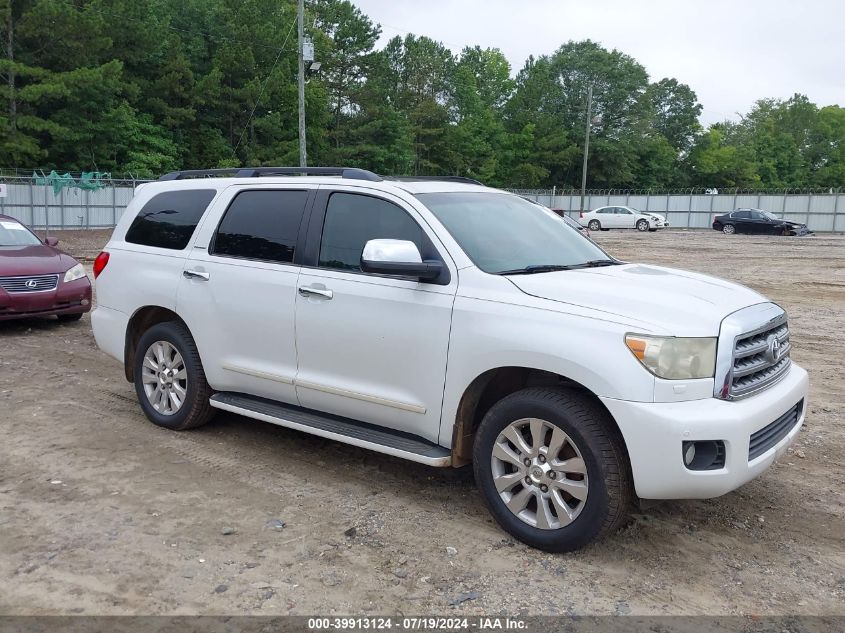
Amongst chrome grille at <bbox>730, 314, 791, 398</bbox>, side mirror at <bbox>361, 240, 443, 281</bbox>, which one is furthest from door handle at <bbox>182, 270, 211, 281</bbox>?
chrome grille at <bbox>730, 314, 791, 398</bbox>

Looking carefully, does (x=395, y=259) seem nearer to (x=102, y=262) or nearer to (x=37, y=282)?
(x=102, y=262)

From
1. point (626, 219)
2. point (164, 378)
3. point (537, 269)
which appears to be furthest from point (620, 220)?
point (537, 269)

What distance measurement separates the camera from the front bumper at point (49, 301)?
31.4 feet

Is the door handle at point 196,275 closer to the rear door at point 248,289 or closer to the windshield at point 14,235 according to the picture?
the rear door at point 248,289

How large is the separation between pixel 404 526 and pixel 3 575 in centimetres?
199

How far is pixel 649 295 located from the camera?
13.2ft

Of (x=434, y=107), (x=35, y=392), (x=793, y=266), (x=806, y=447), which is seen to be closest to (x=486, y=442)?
(x=806, y=447)

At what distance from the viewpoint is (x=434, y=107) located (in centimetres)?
6744

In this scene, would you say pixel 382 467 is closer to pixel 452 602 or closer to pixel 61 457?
pixel 452 602

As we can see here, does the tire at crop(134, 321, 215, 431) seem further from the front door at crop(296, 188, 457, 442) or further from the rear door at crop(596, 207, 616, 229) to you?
the rear door at crop(596, 207, 616, 229)

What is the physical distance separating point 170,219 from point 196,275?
71cm

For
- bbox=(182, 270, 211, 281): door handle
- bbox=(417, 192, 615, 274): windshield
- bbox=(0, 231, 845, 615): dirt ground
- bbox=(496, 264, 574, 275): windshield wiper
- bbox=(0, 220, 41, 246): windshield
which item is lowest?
bbox=(0, 231, 845, 615): dirt ground

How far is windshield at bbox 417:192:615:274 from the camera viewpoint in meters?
4.54

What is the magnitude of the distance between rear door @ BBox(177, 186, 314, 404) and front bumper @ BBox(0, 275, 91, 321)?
5055 millimetres
